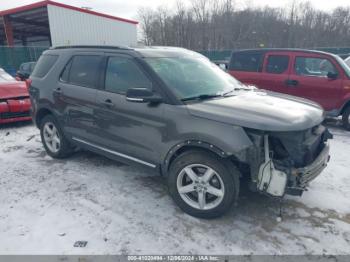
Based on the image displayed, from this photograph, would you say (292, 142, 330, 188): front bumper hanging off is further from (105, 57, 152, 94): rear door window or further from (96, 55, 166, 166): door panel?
(105, 57, 152, 94): rear door window

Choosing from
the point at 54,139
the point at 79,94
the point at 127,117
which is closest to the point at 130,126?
the point at 127,117

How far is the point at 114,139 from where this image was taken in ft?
12.0

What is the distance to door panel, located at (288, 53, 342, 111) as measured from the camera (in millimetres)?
6488

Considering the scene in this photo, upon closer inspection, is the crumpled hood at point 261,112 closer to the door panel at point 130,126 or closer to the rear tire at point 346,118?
the door panel at point 130,126

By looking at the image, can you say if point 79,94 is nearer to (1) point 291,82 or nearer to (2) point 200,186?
(2) point 200,186

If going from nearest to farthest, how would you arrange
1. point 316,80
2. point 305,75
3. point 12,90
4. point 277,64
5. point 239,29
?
1. point 316,80
2. point 305,75
3. point 12,90
4. point 277,64
5. point 239,29

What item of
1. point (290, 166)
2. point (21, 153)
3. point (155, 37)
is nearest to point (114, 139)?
point (290, 166)

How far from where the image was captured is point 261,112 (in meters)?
2.75

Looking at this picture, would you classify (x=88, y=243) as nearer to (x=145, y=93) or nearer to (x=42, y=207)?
(x=42, y=207)

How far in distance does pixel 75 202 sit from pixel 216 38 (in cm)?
4648

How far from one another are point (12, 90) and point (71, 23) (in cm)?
1365

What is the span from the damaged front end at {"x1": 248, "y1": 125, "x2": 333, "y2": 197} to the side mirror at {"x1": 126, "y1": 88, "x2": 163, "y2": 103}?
1134 millimetres

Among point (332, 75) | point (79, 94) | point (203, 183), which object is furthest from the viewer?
point (332, 75)

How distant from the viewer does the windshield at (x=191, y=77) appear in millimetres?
3232
